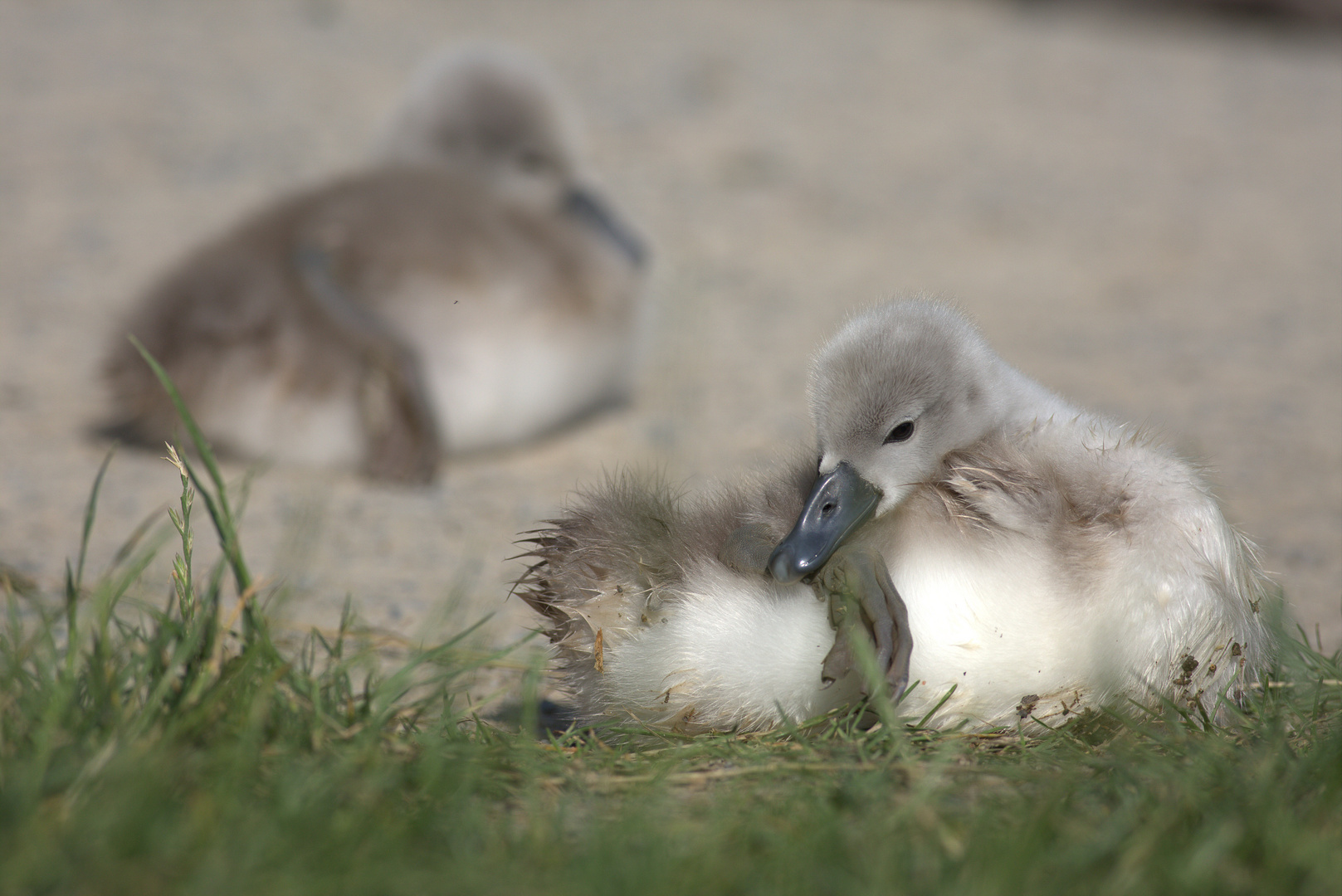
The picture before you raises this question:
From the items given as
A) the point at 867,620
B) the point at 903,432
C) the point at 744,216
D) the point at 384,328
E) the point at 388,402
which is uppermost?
the point at 903,432

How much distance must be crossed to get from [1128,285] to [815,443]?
189 inches

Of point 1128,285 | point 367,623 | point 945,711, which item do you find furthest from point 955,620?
point 1128,285

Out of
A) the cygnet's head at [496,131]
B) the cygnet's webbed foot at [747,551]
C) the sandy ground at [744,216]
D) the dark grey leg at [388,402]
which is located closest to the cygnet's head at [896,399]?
the cygnet's webbed foot at [747,551]

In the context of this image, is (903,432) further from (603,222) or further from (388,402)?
(603,222)

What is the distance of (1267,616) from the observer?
2.14 meters

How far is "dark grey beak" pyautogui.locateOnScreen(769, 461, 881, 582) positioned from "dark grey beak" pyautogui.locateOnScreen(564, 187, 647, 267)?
2942 millimetres

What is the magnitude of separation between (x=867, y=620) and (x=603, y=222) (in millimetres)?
3367

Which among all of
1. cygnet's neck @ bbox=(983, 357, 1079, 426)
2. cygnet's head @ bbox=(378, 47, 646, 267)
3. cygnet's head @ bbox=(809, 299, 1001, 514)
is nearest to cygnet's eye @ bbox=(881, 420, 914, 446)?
cygnet's head @ bbox=(809, 299, 1001, 514)

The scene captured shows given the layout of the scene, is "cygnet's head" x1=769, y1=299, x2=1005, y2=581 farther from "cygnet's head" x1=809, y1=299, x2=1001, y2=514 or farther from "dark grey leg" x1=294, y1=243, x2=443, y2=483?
"dark grey leg" x1=294, y1=243, x2=443, y2=483

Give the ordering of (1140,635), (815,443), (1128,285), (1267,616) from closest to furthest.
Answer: (1140,635) < (1267,616) < (815,443) < (1128,285)

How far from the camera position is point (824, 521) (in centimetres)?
208

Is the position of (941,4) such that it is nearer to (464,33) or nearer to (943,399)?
(464,33)

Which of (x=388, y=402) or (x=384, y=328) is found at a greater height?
(x=384, y=328)

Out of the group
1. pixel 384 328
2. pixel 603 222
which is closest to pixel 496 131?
pixel 603 222
